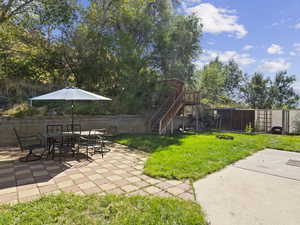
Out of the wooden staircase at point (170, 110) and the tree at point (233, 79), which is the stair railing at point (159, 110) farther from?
the tree at point (233, 79)

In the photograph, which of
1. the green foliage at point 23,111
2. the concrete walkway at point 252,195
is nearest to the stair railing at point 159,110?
the green foliage at point 23,111

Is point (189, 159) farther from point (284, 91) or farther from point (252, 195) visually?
point (284, 91)

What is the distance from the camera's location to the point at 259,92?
25.8 m

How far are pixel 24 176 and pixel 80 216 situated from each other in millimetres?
2114

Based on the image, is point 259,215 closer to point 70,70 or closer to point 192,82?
point 70,70

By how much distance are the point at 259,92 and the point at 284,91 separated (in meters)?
3.91

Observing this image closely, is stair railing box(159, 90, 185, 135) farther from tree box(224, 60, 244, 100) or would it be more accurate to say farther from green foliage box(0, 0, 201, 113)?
tree box(224, 60, 244, 100)

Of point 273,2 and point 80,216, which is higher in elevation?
point 273,2

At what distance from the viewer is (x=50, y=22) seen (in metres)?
7.90

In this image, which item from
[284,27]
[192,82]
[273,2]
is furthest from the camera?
[192,82]

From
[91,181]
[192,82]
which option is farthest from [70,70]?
[192,82]

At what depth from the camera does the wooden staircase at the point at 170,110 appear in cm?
973

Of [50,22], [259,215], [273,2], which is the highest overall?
[273,2]

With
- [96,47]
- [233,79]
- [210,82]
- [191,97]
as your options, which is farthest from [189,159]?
[233,79]
